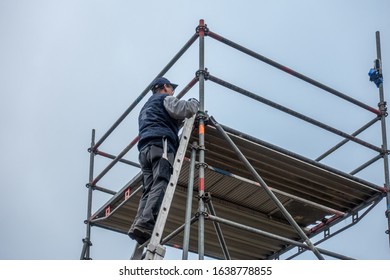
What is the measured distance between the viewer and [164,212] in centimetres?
833

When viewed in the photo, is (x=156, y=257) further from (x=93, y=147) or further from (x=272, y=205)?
(x=93, y=147)

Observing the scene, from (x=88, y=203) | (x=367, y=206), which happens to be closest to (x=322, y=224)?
(x=367, y=206)

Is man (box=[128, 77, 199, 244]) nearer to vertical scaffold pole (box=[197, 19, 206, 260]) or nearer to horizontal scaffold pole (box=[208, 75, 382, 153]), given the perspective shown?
vertical scaffold pole (box=[197, 19, 206, 260])

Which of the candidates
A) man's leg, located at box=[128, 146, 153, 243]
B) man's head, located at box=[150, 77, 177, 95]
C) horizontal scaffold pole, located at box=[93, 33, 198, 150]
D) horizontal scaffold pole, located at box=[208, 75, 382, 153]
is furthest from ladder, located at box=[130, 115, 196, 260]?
horizontal scaffold pole, located at box=[93, 33, 198, 150]

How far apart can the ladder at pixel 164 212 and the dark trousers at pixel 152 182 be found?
11cm

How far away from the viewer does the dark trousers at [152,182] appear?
849 cm

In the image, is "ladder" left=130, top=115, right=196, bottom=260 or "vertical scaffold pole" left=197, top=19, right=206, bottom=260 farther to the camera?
"vertical scaffold pole" left=197, top=19, right=206, bottom=260

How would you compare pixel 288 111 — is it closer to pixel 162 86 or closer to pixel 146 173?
pixel 162 86

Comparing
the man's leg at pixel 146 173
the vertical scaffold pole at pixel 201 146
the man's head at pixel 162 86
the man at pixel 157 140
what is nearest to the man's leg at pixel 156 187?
the man at pixel 157 140

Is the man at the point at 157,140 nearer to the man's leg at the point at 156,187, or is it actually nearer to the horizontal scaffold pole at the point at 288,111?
the man's leg at the point at 156,187

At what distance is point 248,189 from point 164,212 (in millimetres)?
2728

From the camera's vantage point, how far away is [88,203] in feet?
40.1

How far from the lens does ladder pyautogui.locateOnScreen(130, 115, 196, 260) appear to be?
795cm
